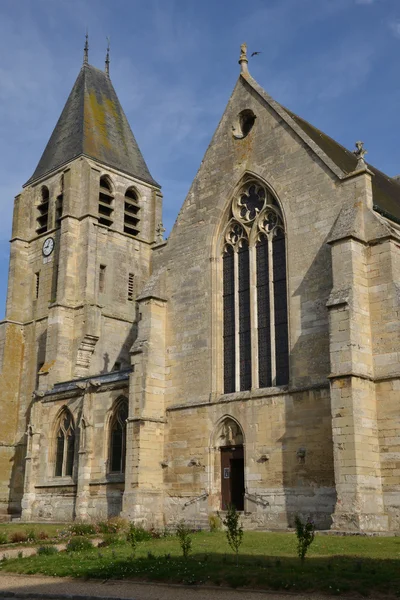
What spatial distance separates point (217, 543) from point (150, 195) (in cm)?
2925

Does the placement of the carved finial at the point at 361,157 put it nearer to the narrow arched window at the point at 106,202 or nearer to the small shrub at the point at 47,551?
the small shrub at the point at 47,551

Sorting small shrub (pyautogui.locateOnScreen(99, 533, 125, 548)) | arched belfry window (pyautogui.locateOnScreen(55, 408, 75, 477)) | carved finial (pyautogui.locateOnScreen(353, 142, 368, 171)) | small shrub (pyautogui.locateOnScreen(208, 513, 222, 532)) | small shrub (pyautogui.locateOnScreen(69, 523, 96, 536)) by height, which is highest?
carved finial (pyautogui.locateOnScreen(353, 142, 368, 171))

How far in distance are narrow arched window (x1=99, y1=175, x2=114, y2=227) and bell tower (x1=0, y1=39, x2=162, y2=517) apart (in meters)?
0.06

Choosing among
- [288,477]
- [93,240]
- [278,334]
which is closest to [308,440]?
[288,477]

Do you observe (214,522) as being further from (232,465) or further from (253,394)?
(253,394)

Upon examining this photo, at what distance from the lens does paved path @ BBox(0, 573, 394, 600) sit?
10.4 m

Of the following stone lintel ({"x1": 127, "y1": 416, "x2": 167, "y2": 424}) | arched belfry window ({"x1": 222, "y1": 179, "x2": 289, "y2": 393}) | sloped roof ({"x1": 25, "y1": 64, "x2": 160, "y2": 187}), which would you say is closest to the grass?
arched belfry window ({"x1": 222, "y1": 179, "x2": 289, "y2": 393})

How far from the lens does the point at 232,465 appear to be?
23.4 m

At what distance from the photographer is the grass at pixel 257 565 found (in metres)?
10.7

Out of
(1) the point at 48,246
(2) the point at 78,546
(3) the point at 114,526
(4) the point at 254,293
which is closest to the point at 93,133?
(1) the point at 48,246

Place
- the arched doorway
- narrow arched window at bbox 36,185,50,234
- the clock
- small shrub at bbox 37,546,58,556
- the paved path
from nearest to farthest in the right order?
the paved path, small shrub at bbox 37,546,58,556, the arched doorway, the clock, narrow arched window at bbox 36,185,50,234

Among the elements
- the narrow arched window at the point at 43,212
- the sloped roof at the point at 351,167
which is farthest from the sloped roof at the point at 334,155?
the narrow arched window at the point at 43,212

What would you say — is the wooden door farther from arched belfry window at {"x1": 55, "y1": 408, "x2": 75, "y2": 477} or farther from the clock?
the clock

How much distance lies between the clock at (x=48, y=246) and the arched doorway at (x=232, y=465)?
19223 mm
